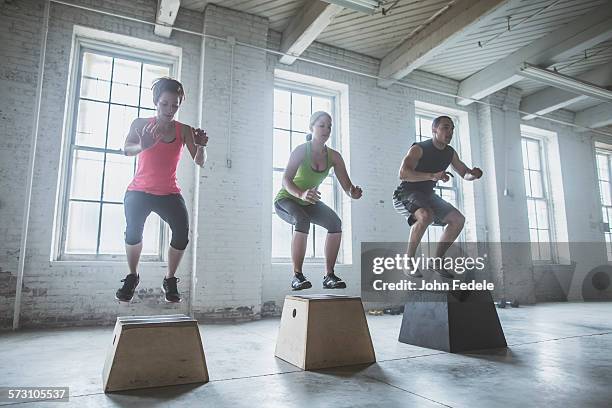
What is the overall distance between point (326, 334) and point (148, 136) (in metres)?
1.98

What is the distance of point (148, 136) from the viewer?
8.43 feet

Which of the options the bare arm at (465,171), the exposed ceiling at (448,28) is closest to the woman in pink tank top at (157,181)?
the bare arm at (465,171)

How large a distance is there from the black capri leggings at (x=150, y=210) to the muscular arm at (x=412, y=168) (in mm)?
2103

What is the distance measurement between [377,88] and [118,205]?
4.96 meters

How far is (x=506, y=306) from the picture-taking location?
7.73m

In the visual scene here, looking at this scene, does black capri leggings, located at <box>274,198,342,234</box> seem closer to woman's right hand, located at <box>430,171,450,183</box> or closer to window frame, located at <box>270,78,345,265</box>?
woman's right hand, located at <box>430,171,450,183</box>

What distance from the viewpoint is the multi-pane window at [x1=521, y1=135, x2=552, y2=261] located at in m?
9.30

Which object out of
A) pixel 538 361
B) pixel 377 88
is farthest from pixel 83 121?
pixel 538 361

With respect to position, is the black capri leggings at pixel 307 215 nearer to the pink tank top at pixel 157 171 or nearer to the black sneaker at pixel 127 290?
the pink tank top at pixel 157 171

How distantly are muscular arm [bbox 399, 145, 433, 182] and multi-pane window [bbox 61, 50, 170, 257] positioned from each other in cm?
364

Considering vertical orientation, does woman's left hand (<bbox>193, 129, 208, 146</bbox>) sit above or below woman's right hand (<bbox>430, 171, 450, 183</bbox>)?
above

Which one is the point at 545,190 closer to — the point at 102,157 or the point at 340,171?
the point at 340,171

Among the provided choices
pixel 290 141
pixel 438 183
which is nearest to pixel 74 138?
pixel 290 141

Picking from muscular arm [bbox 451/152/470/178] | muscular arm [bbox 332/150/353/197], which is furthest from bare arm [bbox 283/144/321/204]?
muscular arm [bbox 451/152/470/178]
